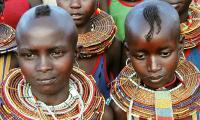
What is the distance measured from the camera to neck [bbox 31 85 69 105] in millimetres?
2607

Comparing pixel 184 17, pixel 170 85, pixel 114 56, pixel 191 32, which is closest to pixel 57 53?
pixel 170 85

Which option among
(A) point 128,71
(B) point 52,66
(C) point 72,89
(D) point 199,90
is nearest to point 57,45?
(B) point 52,66

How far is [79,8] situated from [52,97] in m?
1.07

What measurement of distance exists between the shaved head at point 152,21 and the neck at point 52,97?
20.4 inches

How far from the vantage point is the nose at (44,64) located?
2.41m

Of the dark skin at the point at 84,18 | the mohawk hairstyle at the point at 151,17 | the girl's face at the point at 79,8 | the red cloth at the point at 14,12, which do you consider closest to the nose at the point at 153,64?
the mohawk hairstyle at the point at 151,17

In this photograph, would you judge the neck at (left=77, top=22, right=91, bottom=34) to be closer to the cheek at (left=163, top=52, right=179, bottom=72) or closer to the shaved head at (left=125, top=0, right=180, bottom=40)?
the shaved head at (left=125, top=0, right=180, bottom=40)

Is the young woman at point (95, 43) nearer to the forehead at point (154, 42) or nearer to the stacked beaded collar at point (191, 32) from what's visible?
the stacked beaded collar at point (191, 32)

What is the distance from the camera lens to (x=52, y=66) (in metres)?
2.46

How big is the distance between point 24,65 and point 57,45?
22 centimetres

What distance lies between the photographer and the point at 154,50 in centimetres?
258

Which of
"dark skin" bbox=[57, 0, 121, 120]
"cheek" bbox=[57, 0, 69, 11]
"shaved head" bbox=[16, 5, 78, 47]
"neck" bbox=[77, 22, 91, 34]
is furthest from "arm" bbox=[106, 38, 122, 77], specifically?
"shaved head" bbox=[16, 5, 78, 47]

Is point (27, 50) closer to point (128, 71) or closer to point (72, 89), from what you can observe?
point (72, 89)

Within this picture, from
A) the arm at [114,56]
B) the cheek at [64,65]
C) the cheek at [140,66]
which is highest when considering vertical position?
the cheek at [64,65]
